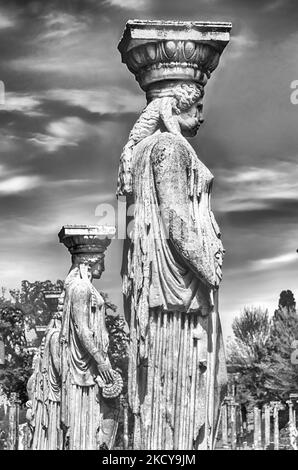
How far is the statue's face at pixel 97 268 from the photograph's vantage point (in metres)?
16.2

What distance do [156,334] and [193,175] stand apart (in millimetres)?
1174

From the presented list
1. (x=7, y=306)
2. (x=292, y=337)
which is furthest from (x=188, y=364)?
(x=292, y=337)

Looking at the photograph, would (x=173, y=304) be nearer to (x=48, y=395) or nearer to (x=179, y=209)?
(x=179, y=209)

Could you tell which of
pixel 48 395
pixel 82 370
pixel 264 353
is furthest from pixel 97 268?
pixel 264 353

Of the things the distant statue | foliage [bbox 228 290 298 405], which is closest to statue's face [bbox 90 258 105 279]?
the distant statue

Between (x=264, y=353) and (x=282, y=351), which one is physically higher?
(x=264, y=353)

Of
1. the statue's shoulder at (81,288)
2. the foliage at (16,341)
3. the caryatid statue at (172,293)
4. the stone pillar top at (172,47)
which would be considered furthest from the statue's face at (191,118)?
the foliage at (16,341)

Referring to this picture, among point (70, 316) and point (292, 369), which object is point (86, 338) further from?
point (292, 369)

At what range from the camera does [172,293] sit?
385 inches

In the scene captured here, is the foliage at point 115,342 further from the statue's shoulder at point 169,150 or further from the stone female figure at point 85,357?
the statue's shoulder at point 169,150

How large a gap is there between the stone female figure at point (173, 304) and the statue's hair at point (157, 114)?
0.17 metres

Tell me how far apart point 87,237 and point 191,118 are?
19.3 feet

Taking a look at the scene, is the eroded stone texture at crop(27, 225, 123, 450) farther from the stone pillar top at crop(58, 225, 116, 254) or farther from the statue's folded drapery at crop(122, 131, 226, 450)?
the statue's folded drapery at crop(122, 131, 226, 450)

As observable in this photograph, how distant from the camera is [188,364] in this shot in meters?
9.85
